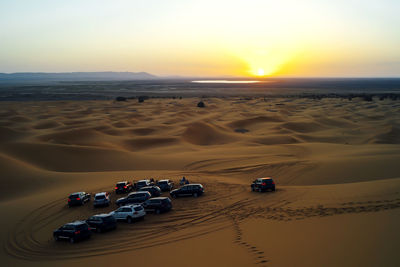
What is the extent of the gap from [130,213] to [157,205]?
4.64 ft

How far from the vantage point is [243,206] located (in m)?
16.3

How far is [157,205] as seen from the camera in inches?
617

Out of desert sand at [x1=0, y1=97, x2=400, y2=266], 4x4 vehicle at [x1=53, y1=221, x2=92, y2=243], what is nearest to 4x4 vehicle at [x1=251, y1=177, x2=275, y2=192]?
desert sand at [x1=0, y1=97, x2=400, y2=266]

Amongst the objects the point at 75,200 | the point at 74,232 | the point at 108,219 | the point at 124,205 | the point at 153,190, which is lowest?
the point at 124,205

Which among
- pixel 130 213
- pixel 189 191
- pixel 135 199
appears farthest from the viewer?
pixel 189 191

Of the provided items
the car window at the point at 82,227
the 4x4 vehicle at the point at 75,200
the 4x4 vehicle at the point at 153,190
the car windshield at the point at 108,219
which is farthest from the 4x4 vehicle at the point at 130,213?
the 4x4 vehicle at the point at 153,190

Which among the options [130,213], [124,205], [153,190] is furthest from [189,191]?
[130,213]

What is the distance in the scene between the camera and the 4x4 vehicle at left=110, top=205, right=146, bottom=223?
48.1 ft

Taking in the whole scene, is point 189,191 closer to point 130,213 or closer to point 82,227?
point 130,213

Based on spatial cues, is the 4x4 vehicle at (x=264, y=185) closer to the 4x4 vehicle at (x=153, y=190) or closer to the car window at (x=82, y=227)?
the 4x4 vehicle at (x=153, y=190)

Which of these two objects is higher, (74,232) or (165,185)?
(74,232)

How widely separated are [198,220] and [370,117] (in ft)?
176

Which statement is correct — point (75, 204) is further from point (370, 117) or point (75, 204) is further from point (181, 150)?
point (370, 117)

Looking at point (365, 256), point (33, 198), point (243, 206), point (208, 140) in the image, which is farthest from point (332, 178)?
point (208, 140)
